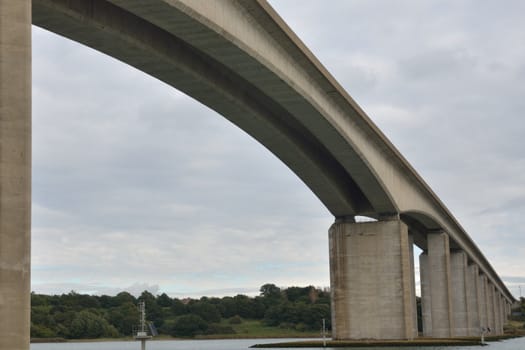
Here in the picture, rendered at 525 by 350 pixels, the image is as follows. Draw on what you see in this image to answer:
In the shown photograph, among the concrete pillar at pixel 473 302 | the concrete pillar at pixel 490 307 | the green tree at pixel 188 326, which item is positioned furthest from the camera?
the green tree at pixel 188 326

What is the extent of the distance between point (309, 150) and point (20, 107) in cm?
3375

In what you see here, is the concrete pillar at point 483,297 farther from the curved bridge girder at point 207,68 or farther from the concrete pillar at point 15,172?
the concrete pillar at point 15,172

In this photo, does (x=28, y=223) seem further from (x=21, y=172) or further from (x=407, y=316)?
(x=407, y=316)

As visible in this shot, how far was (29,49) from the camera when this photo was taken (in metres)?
19.1

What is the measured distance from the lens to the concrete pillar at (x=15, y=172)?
17750mm

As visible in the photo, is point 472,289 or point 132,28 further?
point 472,289

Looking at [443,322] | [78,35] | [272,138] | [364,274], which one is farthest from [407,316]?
[78,35]

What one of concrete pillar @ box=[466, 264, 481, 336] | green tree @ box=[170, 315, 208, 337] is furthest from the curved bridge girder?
green tree @ box=[170, 315, 208, 337]

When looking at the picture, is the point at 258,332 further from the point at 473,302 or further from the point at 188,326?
the point at 473,302

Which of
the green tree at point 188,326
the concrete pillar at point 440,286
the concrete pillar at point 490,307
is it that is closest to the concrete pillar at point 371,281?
the concrete pillar at point 440,286

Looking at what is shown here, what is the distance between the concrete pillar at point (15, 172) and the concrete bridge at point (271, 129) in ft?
0.08

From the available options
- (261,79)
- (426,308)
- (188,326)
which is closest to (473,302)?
(426,308)

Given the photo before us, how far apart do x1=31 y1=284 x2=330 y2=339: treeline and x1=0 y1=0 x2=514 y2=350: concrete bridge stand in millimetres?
55610

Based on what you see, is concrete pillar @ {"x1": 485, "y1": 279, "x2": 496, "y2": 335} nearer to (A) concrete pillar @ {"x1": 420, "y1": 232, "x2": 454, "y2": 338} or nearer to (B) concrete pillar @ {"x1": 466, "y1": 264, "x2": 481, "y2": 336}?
(B) concrete pillar @ {"x1": 466, "y1": 264, "x2": 481, "y2": 336}
